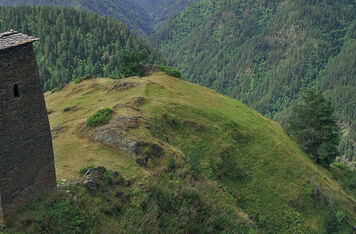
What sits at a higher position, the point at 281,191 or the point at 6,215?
the point at 6,215

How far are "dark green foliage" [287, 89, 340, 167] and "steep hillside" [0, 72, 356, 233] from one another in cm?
1013

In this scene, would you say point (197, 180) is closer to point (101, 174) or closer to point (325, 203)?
point (101, 174)

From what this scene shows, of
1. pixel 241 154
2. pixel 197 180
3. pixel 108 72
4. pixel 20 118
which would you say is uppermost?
pixel 20 118

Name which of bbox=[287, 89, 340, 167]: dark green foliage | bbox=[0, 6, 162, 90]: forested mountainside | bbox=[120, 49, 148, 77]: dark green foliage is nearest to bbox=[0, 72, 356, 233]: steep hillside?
bbox=[287, 89, 340, 167]: dark green foliage

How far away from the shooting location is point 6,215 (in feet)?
58.4

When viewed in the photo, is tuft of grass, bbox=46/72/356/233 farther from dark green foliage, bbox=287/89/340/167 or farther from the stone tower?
dark green foliage, bbox=287/89/340/167

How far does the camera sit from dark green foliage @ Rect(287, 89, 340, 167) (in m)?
58.2

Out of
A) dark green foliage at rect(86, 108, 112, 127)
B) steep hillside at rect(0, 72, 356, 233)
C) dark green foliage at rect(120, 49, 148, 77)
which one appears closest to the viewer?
steep hillside at rect(0, 72, 356, 233)

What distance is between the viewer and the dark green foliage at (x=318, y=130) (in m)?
58.2

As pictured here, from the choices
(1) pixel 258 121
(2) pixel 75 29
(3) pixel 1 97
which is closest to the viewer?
(3) pixel 1 97

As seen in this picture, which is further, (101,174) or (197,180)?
(197,180)

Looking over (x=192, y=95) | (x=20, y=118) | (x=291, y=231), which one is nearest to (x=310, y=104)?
(x=192, y=95)

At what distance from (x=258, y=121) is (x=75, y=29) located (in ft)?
431

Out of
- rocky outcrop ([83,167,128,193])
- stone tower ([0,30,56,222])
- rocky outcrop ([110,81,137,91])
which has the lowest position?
rocky outcrop ([110,81,137,91])
